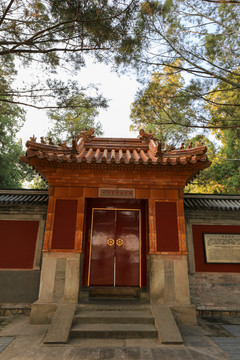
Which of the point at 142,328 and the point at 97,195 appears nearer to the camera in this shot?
the point at 142,328

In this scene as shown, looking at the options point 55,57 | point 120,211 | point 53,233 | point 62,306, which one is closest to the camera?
point 62,306

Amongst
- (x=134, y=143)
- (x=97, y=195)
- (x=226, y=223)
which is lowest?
(x=226, y=223)

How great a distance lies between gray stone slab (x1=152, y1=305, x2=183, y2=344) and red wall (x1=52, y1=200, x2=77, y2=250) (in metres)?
2.59

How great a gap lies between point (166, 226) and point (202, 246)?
1.83 metres

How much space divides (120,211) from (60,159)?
2.59 metres

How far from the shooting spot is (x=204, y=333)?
4785 mm

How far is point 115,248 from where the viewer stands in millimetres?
6582

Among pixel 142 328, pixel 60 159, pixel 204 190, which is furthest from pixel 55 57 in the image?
pixel 204 190

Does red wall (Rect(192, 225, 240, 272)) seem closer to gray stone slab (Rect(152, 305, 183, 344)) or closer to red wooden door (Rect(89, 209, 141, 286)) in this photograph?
red wooden door (Rect(89, 209, 141, 286))

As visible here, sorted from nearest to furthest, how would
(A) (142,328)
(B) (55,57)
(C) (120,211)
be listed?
(A) (142,328)
(B) (55,57)
(C) (120,211)

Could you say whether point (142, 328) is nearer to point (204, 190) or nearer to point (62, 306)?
point (62, 306)

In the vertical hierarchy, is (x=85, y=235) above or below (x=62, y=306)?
above

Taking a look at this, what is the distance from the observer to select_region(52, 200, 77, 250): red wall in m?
5.72

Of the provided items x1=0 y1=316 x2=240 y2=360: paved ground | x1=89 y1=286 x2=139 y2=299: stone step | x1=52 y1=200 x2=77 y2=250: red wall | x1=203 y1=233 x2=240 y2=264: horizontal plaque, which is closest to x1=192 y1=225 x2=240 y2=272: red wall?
x1=203 y1=233 x2=240 y2=264: horizontal plaque
